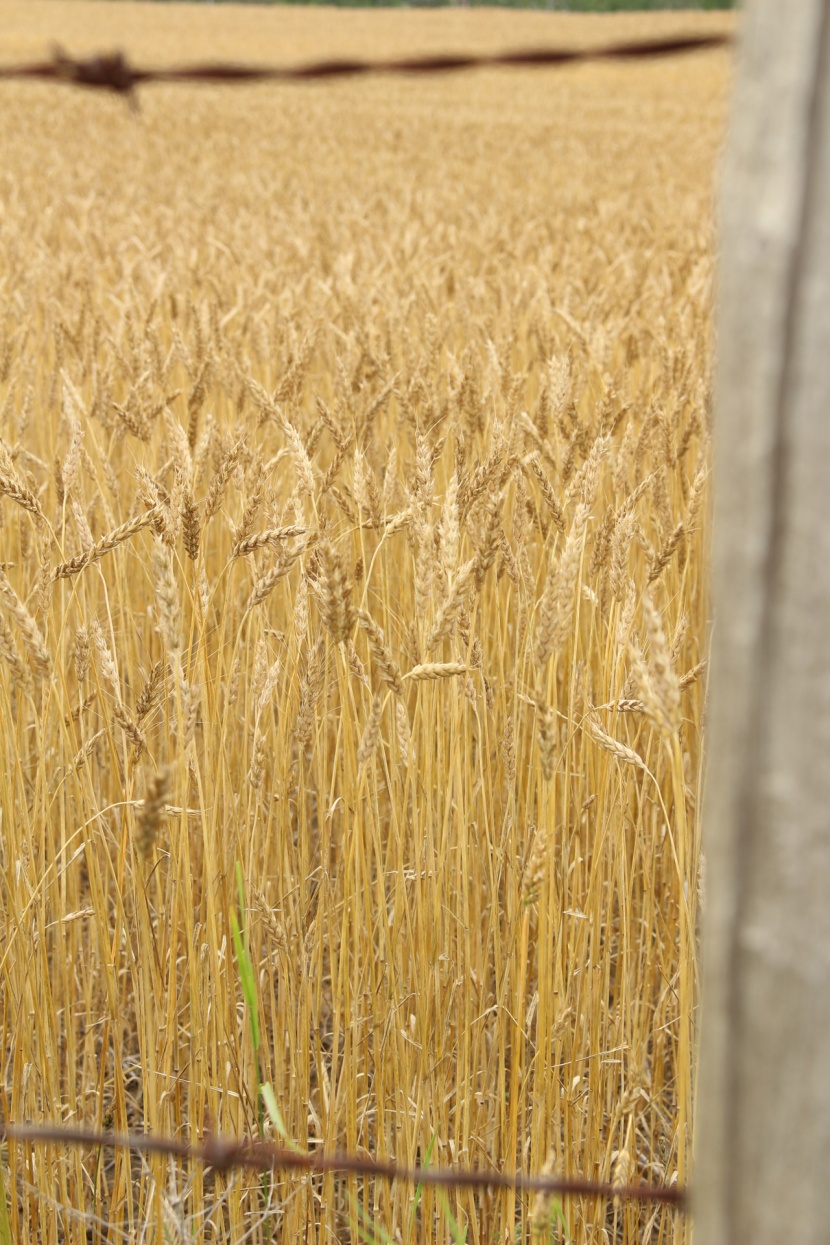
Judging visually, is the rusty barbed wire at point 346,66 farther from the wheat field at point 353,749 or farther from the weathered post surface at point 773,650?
the weathered post surface at point 773,650

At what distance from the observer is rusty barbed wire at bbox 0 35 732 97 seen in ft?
2.93

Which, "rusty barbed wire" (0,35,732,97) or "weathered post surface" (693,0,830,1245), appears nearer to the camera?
"weathered post surface" (693,0,830,1245)

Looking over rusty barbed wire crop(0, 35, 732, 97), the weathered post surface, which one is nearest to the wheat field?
the weathered post surface

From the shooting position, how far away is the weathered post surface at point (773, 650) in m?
0.42

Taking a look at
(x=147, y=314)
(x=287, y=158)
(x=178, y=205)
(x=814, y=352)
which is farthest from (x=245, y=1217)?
(x=287, y=158)

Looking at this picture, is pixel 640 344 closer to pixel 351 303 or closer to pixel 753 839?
pixel 351 303

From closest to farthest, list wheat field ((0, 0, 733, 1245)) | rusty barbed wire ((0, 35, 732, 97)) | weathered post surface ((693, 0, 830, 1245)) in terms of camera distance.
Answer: weathered post surface ((693, 0, 830, 1245)) → rusty barbed wire ((0, 35, 732, 97)) → wheat field ((0, 0, 733, 1245))

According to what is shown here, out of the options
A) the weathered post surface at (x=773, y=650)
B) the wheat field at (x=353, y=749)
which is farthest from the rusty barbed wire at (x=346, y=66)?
the weathered post surface at (x=773, y=650)

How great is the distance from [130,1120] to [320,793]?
64 cm

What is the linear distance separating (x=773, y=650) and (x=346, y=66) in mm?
736

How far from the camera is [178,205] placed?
607cm

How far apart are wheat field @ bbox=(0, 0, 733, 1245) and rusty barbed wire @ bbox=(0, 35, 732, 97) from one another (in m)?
0.37

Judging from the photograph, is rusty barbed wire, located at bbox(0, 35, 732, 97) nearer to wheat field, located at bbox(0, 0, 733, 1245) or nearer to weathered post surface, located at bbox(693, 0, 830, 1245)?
wheat field, located at bbox(0, 0, 733, 1245)

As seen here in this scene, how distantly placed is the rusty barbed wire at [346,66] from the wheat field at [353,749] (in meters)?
0.37
